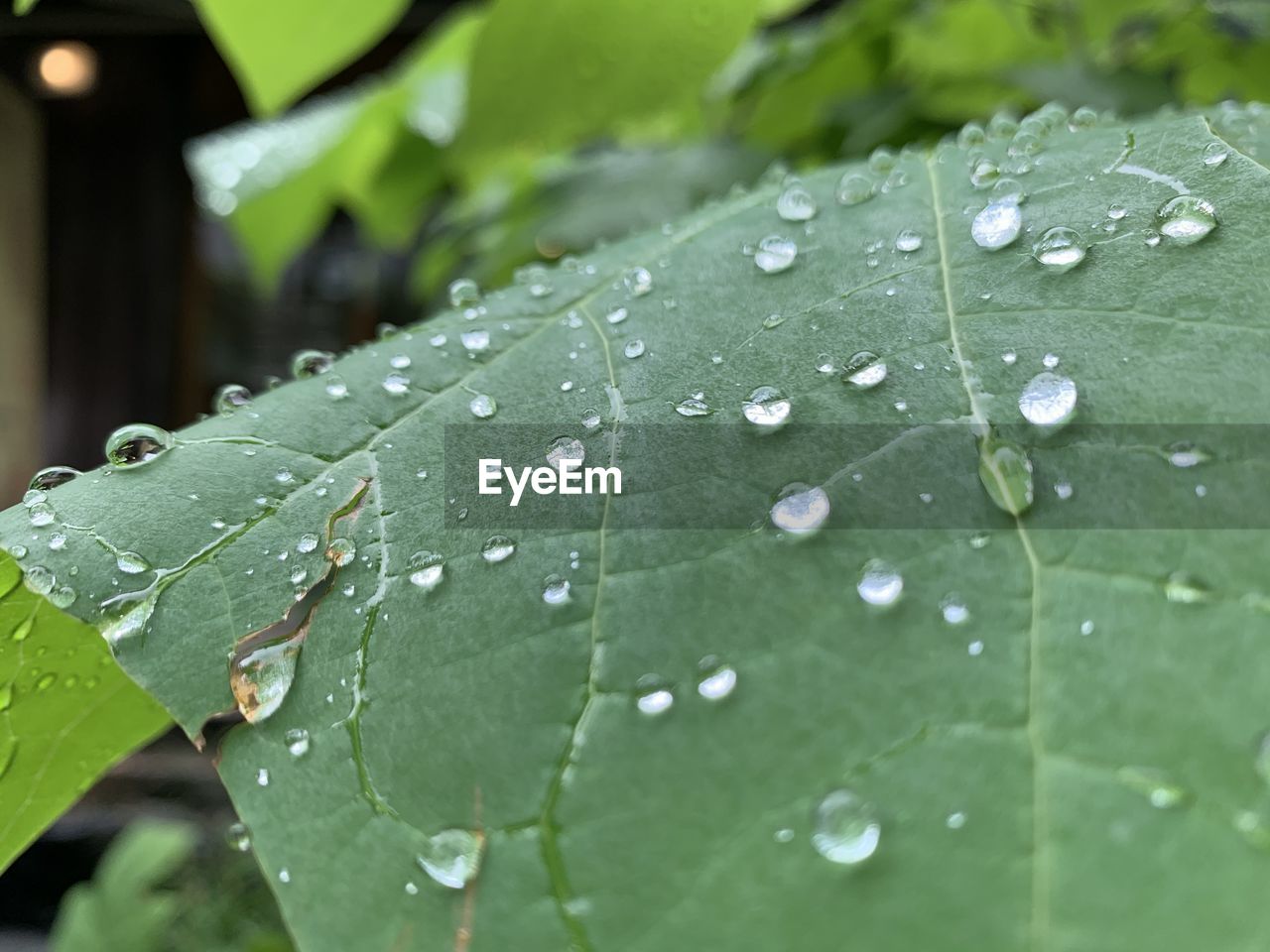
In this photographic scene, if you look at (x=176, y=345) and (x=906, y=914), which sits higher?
(x=906, y=914)

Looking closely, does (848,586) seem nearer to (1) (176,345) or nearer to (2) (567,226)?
(2) (567,226)

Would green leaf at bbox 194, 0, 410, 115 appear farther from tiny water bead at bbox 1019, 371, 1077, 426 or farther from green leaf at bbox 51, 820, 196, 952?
green leaf at bbox 51, 820, 196, 952

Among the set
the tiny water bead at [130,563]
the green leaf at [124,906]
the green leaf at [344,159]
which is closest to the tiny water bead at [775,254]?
the tiny water bead at [130,563]

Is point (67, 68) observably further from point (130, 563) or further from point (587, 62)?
point (130, 563)

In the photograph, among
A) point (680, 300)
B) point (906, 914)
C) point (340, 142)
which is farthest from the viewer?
point (340, 142)

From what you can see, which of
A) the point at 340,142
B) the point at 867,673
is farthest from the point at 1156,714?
the point at 340,142

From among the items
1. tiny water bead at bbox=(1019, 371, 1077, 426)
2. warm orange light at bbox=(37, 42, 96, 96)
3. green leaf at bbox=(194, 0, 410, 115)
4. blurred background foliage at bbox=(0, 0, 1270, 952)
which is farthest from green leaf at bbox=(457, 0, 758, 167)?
warm orange light at bbox=(37, 42, 96, 96)

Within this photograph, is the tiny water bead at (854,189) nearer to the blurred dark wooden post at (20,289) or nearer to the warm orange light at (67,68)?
the blurred dark wooden post at (20,289)
